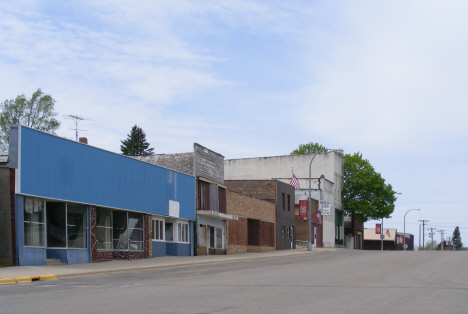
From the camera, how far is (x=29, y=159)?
76.1 ft

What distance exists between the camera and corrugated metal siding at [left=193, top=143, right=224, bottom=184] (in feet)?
125

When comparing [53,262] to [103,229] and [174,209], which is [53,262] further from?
[174,209]

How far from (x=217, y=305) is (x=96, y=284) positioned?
22.8 feet

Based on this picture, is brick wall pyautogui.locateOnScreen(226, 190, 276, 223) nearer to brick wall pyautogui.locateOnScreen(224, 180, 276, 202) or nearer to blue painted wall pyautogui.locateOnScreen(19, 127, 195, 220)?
brick wall pyautogui.locateOnScreen(224, 180, 276, 202)

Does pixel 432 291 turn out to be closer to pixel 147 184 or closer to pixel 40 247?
pixel 40 247

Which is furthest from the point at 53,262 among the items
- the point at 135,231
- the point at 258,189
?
the point at 258,189

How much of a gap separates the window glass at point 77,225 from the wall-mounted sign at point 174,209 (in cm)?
828

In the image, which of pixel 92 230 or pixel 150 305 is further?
pixel 92 230

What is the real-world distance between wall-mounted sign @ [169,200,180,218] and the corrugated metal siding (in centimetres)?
343

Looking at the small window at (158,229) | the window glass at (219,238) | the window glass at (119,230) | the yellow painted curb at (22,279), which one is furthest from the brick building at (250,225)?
the yellow painted curb at (22,279)

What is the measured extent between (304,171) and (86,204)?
4566cm

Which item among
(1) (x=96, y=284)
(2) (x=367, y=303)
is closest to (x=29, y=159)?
(1) (x=96, y=284)

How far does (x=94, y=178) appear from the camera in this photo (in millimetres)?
27703

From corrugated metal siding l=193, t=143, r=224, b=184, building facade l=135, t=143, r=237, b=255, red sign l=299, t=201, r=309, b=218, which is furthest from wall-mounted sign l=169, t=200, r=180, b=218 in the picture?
red sign l=299, t=201, r=309, b=218
